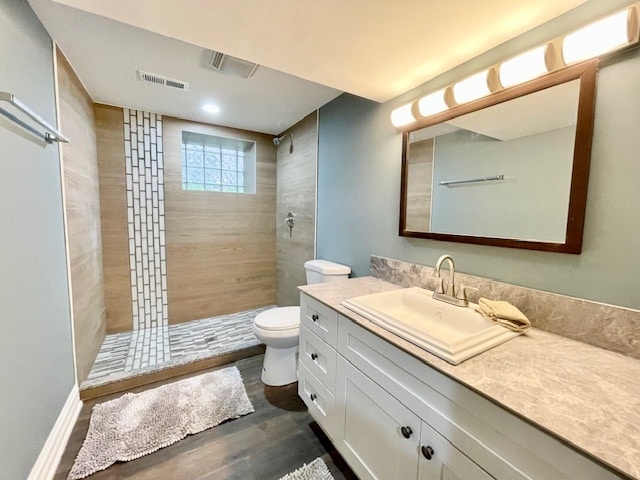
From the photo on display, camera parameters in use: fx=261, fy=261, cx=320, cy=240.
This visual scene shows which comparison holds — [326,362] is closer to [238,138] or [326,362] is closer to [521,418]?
[521,418]

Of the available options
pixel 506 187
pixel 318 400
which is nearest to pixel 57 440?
pixel 318 400

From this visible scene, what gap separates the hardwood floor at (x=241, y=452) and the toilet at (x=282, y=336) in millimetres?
245

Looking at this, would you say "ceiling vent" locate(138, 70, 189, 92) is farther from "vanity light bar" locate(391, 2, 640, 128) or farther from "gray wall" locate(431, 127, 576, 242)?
"gray wall" locate(431, 127, 576, 242)

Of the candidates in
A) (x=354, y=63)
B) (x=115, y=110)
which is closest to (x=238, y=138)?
(x=115, y=110)

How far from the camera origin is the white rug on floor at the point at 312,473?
125cm

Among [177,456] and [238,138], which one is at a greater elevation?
[238,138]

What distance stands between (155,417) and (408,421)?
5.09 ft

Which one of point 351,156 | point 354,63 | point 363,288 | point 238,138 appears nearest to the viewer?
point 354,63

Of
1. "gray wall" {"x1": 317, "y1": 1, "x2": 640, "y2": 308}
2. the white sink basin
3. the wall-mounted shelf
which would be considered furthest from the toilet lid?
the wall-mounted shelf

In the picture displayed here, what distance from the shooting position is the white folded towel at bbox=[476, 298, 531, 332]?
985 millimetres

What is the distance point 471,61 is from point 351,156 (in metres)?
0.93

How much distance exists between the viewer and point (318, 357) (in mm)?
1437

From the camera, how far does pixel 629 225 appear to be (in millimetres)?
854

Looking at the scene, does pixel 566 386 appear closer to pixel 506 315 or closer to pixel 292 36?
pixel 506 315
